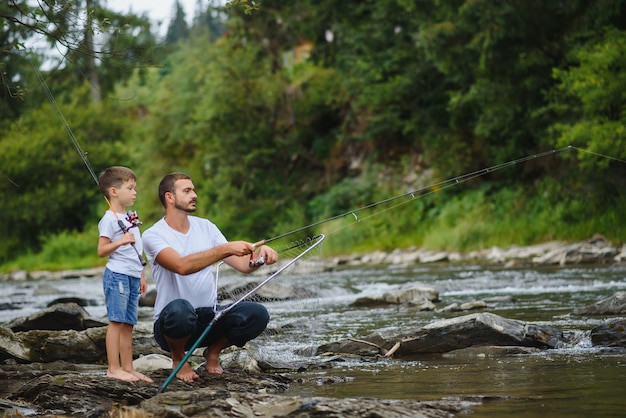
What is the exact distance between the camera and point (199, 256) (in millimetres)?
5070

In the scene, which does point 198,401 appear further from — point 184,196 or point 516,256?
point 516,256

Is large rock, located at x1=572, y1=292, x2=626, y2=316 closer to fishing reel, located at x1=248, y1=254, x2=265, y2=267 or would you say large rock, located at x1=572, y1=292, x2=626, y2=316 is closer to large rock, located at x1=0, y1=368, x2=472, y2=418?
large rock, located at x1=0, y1=368, x2=472, y2=418

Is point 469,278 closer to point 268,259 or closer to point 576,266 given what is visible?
point 576,266

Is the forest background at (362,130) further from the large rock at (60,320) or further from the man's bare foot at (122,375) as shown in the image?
the man's bare foot at (122,375)

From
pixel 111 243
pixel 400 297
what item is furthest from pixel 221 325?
pixel 400 297

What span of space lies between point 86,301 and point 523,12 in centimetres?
1227

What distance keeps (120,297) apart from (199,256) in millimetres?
699

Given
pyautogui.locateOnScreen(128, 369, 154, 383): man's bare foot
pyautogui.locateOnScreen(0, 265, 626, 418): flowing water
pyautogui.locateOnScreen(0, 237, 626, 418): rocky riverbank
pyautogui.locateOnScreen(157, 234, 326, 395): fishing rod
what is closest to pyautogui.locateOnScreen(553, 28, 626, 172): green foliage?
pyautogui.locateOnScreen(0, 265, 626, 418): flowing water

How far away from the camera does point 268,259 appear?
17.3 ft

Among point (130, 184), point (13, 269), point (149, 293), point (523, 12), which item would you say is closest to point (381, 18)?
point (523, 12)

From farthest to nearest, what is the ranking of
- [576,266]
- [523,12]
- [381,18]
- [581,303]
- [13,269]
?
[13,269] < [381,18] < [523,12] < [576,266] < [581,303]

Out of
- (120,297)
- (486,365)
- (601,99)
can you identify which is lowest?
(486,365)

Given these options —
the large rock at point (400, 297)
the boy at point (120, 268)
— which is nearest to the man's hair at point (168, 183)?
the boy at point (120, 268)

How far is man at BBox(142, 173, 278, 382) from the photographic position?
16.9ft
